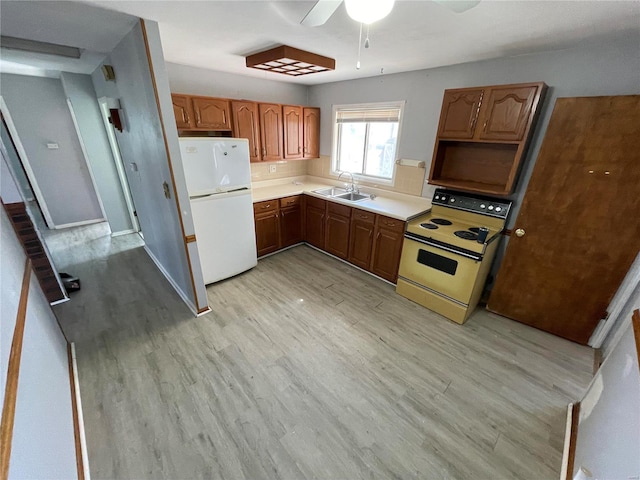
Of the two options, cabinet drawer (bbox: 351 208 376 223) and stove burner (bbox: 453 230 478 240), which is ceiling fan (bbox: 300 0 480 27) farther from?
cabinet drawer (bbox: 351 208 376 223)

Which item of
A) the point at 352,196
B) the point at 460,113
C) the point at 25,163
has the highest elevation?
the point at 460,113

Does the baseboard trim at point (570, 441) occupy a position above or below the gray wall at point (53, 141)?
below

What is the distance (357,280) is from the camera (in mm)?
3121

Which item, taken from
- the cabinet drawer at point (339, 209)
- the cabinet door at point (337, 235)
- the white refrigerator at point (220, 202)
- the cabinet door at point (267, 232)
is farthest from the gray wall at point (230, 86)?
the cabinet door at point (337, 235)

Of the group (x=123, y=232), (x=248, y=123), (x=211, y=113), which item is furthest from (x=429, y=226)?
(x=123, y=232)

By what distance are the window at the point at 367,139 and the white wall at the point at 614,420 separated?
8.57 feet

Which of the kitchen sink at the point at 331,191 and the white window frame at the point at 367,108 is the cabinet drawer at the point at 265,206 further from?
the white window frame at the point at 367,108

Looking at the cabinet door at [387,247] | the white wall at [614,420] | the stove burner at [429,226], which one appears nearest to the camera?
the white wall at [614,420]

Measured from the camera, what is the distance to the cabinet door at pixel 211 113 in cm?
277

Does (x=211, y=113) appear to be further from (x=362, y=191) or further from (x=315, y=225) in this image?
(x=362, y=191)

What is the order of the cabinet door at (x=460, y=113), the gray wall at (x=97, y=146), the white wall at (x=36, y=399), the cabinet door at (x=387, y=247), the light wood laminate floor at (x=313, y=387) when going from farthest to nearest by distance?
the gray wall at (x=97, y=146), the cabinet door at (x=387, y=247), the cabinet door at (x=460, y=113), the light wood laminate floor at (x=313, y=387), the white wall at (x=36, y=399)

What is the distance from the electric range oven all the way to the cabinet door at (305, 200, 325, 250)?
1272 mm

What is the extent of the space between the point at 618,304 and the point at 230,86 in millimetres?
4447

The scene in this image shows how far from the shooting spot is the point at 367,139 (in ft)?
11.7
